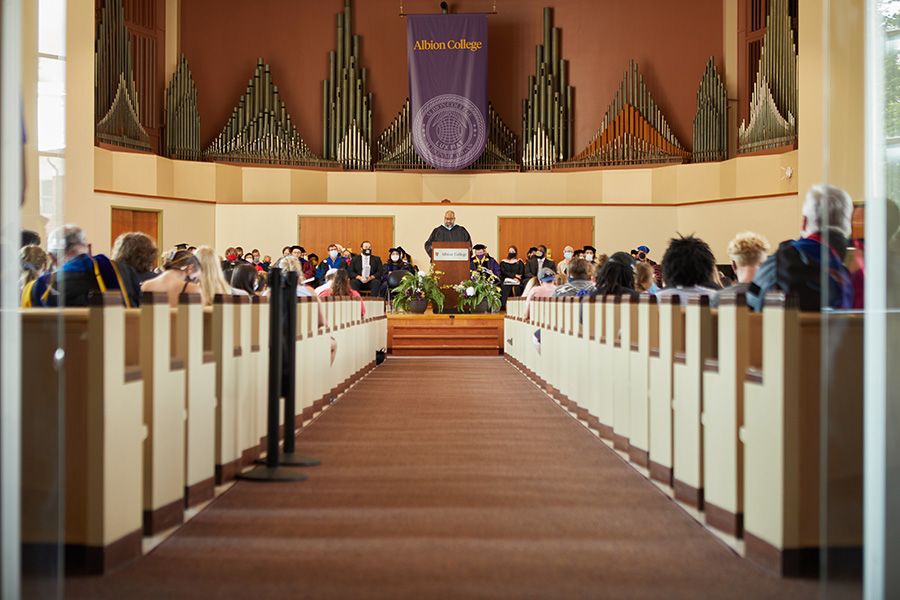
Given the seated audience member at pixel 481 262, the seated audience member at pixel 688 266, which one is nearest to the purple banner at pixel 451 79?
the seated audience member at pixel 481 262

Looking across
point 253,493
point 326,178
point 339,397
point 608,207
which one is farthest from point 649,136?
point 253,493

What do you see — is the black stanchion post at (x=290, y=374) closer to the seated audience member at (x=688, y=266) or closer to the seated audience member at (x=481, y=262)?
the seated audience member at (x=688, y=266)

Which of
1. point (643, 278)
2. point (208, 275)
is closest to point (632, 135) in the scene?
point (643, 278)

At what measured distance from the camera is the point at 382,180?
1382 cm

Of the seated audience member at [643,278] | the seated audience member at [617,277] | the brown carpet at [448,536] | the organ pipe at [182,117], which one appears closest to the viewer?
the brown carpet at [448,536]

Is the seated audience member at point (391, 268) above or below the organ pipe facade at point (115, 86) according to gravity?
below

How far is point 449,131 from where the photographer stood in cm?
1355

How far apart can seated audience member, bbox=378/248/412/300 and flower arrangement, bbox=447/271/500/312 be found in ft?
5.80

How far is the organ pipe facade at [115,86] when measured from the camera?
11836 millimetres

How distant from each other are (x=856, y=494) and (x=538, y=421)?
10.0ft

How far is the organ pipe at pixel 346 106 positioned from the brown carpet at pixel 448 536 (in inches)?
403

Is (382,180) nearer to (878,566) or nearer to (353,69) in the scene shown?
(353,69)

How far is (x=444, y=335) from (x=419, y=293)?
2.27ft

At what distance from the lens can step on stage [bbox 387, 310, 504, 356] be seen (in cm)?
1003
